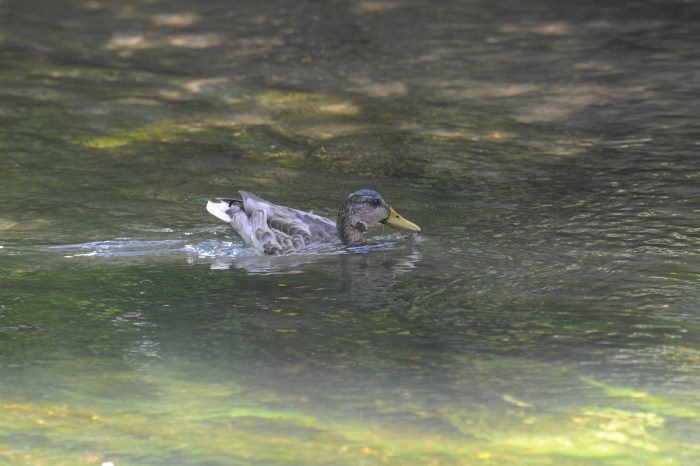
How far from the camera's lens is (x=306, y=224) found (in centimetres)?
999

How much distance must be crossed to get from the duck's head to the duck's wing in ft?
0.75

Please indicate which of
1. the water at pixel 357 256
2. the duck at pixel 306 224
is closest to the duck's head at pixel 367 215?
the duck at pixel 306 224

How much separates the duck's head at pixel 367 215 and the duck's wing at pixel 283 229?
23 cm

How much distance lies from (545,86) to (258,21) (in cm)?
690

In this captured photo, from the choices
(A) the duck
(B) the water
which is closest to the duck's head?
(A) the duck

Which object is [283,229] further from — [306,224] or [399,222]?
[399,222]

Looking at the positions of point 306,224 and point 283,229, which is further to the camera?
point 306,224

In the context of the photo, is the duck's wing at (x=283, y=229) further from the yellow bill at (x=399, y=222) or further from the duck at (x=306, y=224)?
the yellow bill at (x=399, y=222)

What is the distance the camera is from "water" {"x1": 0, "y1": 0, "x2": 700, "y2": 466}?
6.29 metres

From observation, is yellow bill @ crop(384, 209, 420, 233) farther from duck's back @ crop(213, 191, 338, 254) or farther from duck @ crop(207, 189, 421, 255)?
duck's back @ crop(213, 191, 338, 254)

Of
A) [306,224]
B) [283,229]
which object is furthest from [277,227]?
[306,224]

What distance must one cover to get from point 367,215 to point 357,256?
34cm

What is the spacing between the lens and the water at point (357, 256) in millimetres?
6285

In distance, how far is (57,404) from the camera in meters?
6.55
